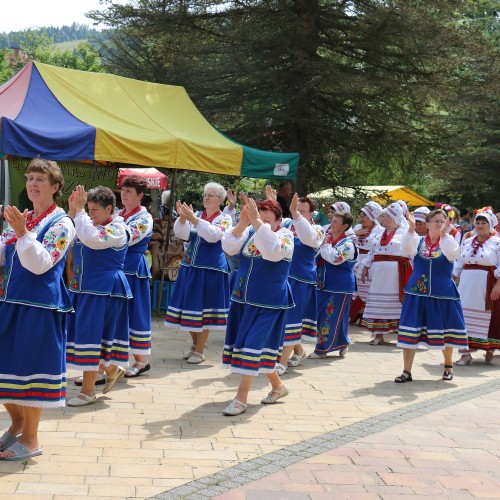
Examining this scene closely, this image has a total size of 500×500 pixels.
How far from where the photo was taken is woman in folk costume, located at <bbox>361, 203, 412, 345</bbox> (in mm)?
10930

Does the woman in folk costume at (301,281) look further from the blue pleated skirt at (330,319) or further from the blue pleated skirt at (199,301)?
the blue pleated skirt at (199,301)

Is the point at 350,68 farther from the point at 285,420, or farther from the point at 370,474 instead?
the point at 370,474

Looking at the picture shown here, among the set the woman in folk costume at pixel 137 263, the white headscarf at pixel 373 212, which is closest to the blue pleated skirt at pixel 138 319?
the woman in folk costume at pixel 137 263

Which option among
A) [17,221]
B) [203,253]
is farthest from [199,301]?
[17,221]

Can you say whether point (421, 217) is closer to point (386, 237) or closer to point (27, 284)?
point (386, 237)

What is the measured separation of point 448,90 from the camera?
48.0 ft

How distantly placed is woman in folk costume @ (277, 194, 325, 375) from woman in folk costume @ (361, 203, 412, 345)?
73.8 inches

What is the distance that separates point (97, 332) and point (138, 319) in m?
0.88

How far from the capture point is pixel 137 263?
298 inches

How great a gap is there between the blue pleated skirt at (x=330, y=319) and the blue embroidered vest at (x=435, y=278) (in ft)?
3.73

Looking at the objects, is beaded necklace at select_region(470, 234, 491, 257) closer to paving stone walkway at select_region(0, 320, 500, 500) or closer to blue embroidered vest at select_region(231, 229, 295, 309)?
paving stone walkway at select_region(0, 320, 500, 500)

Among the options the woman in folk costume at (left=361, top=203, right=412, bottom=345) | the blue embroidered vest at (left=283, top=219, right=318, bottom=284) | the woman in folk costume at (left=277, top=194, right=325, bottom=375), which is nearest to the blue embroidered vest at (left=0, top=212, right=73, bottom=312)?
the woman in folk costume at (left=277, top=194, right=325, bottom=375)

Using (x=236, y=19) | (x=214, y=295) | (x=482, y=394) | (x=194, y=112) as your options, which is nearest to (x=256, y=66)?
(x=236, y=19)

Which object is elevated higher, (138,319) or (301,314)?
(301,314)
